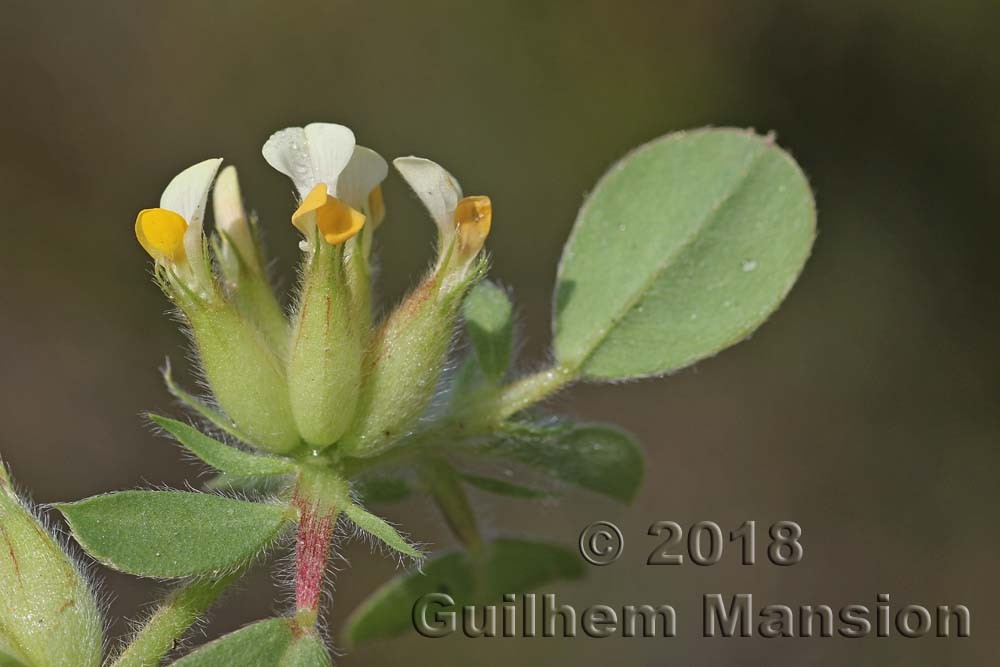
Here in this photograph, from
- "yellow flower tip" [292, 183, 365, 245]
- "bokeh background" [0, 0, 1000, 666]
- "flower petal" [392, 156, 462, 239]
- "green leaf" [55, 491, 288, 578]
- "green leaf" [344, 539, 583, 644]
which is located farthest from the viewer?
"bokeh background" [0, 0, 1000, 666]

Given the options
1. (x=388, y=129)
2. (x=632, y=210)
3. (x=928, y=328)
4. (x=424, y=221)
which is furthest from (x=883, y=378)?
(x=632, y=210)

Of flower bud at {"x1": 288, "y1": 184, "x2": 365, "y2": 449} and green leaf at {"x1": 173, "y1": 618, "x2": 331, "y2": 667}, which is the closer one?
green leaf at {"x1": 173, "y1": 618, "x2": 331, "y2": 667}

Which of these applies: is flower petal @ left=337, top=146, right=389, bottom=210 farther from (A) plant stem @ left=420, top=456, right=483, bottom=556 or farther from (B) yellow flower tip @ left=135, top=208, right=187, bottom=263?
(A) plant stem @ left=420, top=456, right=483, bottom=556

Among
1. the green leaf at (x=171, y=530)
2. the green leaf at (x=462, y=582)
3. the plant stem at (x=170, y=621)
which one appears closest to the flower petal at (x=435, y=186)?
the green leaf at (x=171, y=530)

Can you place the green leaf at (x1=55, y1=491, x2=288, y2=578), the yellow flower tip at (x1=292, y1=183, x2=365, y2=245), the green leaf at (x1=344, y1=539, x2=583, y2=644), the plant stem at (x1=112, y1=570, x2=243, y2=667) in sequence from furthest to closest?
the green leaf at (x1=344, y1=539, x2=583, y2=644), the yellow flower tip at (x1=292, y1=183, x2=365, y2=245), the plant stem at (x1=112, y1=570, x2=243, y2=667), the green leaf at (x1=55, y1=491, x2=288, y2=578)

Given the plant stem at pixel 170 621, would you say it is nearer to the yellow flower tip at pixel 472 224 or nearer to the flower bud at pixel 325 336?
the flower bud at pixel 325 336

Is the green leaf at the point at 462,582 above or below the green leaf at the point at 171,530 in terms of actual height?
above

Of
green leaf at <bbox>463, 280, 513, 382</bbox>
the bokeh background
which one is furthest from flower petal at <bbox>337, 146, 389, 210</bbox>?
the bokeh background
